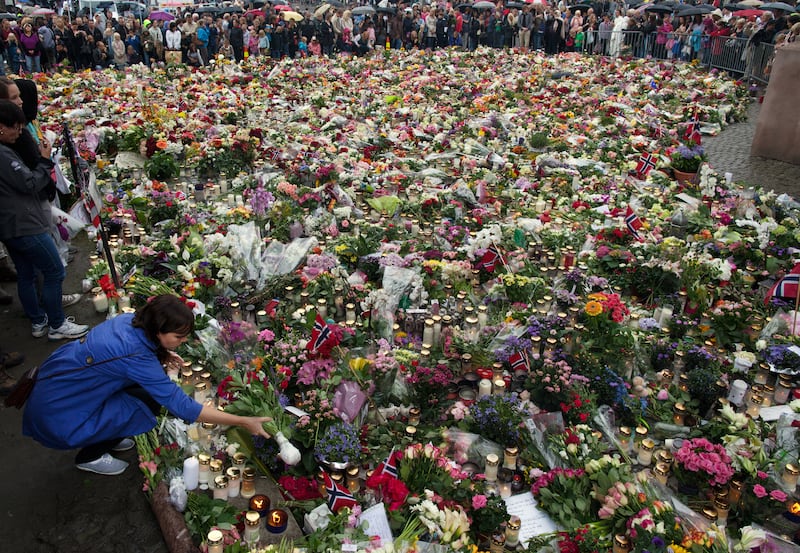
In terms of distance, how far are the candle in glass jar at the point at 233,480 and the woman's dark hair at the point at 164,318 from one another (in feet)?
2.81

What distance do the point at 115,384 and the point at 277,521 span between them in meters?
1.18

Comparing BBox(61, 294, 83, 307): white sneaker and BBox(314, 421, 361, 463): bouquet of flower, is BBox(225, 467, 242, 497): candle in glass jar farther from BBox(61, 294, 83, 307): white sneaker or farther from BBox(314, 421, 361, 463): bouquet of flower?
BBox(61, 294, 83, 307): white sneaker

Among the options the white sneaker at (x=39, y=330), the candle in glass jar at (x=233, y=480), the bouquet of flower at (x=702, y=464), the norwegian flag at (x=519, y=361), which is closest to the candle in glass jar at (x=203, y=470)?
the candle in glass jar at (x=233, y=480)

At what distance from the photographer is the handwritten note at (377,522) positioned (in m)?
3.26

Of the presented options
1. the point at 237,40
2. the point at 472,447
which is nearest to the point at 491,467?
the point at 472,447

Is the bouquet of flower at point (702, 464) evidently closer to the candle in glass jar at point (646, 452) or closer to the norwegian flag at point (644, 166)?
the candle in glass jar at point (646, 452)

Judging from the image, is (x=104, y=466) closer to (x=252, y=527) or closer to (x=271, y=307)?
(x=252, y=527)

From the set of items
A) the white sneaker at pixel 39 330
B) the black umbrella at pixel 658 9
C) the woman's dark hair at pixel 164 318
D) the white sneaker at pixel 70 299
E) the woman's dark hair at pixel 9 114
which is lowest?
the white sneaker at pixel 70 299

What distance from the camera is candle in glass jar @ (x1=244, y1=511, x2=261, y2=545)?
127 inches

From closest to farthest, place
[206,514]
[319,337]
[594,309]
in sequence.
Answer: [206,514] < [319,337] < [594,309]

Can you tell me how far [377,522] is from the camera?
10.9ft

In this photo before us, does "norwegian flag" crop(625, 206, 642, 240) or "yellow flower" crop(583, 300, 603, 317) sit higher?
"yellow flower" crop(583, 300, 603, 317)

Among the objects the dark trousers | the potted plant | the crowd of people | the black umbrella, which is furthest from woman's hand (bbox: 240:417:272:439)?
the black umbrella

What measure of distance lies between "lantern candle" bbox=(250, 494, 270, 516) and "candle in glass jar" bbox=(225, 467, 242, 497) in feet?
0.75
